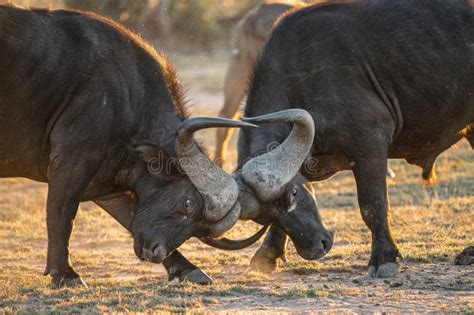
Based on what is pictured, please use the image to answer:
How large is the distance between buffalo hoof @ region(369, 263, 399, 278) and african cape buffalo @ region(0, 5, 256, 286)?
1.44 meters

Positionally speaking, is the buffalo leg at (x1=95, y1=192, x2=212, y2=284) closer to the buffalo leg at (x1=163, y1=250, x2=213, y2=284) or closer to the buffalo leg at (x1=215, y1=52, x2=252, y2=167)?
the buffalo leg at (x1=163, y1=250, x2=213, y2=284)

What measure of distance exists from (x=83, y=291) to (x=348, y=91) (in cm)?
303

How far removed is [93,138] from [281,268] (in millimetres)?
2424

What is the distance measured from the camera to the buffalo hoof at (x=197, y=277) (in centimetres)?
1067

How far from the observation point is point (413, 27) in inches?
451

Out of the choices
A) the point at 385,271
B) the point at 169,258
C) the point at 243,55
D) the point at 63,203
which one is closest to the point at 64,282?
the point at 63,203

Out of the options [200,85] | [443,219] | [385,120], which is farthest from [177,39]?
[385,120]

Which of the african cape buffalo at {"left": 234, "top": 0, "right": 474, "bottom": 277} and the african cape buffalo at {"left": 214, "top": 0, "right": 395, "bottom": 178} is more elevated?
the african cape buffalo at {"left": 234, "top": 0, "right": 474, "bottom": 277}

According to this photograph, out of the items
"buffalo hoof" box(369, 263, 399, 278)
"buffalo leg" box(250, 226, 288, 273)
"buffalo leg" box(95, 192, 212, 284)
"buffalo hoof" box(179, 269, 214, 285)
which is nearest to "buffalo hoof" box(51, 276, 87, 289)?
"buffalo leg" box(95, 192, 212, 284)

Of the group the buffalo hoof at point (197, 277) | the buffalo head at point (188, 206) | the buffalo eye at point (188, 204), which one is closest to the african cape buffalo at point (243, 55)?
the buffalo hoof at point (197, 277)

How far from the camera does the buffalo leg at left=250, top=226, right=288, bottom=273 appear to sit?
37.9ft

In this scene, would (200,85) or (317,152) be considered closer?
(317,152)

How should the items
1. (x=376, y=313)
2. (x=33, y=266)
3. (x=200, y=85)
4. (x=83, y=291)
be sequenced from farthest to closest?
(x=200, y=85), (x=33, y=266), (x=83, y=291), (x=376, y=313)

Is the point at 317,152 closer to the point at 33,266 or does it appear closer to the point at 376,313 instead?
the point at 376,313
